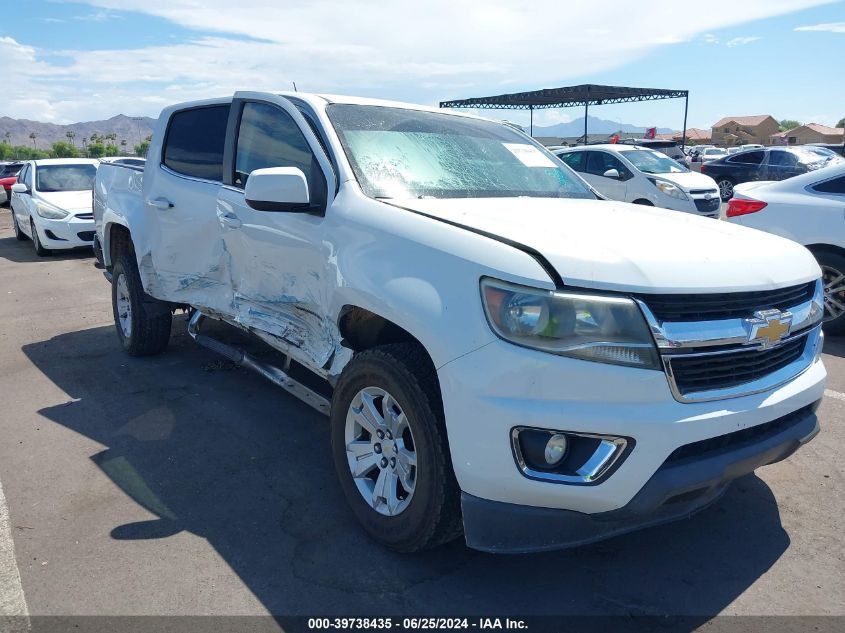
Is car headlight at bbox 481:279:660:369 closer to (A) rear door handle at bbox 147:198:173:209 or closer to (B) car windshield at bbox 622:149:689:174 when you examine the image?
(A) rear door handle at bbox 147:198:173:209

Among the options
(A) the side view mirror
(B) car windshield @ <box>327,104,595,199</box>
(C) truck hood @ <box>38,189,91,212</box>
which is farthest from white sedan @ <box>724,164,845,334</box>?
(C) truck hood @ <box>38,189,91,212</box>

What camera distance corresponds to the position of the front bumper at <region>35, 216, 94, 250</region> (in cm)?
1199

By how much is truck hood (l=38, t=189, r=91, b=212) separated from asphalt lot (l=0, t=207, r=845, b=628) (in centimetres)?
831

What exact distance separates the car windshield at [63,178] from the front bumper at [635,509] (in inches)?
506

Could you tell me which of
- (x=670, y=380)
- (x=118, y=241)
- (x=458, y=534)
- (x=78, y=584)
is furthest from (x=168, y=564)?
(x=118, y=241)

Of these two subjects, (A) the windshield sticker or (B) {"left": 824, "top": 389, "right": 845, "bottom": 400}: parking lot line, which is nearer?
(A) the windshield sticker

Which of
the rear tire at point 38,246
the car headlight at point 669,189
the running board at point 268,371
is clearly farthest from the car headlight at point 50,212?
the car headlight at point 669,189

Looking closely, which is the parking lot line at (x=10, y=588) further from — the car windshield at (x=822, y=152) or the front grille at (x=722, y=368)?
the car windshield at (x=822, y=152)

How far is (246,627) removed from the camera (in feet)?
8.54

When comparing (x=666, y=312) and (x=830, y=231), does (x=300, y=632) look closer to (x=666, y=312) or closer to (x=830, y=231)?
(x=666, y=312)

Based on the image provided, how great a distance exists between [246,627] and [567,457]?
1333 mm

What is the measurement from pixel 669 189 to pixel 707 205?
0.82 meters

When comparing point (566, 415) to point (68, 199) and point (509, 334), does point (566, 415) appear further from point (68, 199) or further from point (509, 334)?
point (68, 199)

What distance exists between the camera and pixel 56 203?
12.3 meters
